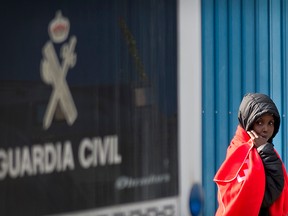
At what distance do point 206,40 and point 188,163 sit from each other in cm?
103

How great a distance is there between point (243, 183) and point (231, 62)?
1.30m

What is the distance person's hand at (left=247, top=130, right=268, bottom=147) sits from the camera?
372 centimetres

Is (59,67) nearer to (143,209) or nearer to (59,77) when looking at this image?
(59,77)

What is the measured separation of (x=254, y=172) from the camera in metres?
3.62

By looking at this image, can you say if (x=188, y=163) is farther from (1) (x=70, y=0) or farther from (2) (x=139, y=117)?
(1) (x=70, y=0)

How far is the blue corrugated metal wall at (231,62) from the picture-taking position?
15.1 ft

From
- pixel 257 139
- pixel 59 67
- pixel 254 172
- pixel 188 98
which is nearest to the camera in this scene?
pixel 59 67

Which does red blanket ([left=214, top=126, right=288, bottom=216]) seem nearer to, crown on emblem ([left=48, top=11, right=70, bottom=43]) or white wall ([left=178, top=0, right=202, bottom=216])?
white wall ([left=178, top=0, right=202, bottom=216])

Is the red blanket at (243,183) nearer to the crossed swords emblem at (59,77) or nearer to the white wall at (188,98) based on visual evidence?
the white wall at (188,98)

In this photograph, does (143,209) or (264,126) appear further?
(264,126)

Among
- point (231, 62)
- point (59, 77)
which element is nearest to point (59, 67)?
point (59, 77)

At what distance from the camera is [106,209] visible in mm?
3441

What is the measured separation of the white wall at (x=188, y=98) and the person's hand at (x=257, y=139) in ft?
1.09

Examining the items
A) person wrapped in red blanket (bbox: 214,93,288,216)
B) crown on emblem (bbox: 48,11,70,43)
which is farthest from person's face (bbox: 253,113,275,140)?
crown on emblem (bbox: 48,11,70,43)
